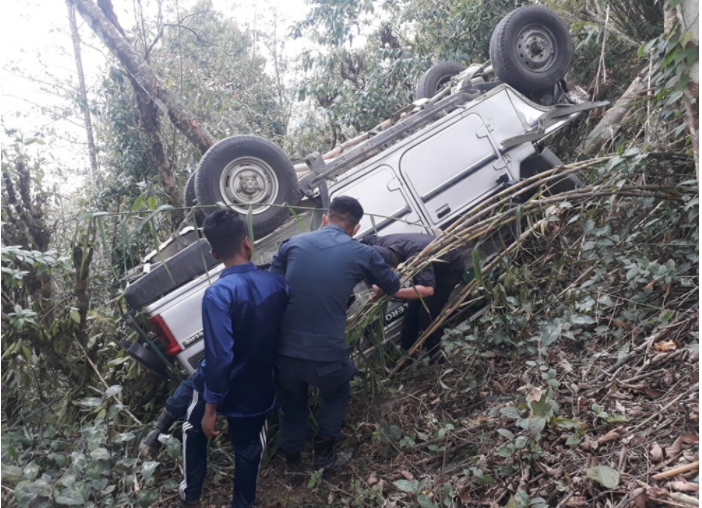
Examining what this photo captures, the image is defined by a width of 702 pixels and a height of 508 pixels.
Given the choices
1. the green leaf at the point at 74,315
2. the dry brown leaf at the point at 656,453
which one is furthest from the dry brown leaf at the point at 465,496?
the green leaf at the point at 74,315

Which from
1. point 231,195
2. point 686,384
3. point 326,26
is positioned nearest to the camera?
point 686,384

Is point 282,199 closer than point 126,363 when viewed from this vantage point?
No

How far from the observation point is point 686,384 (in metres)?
2.48

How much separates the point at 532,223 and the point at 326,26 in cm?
624

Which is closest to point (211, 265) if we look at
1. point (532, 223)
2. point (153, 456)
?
point (153, 456)

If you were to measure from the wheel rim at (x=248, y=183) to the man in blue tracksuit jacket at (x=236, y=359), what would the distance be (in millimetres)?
1209

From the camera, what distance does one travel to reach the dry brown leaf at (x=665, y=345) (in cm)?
274

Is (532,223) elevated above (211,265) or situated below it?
below

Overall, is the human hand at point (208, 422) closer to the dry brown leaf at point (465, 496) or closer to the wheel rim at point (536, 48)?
the dry brown leaf at point (465, 496)

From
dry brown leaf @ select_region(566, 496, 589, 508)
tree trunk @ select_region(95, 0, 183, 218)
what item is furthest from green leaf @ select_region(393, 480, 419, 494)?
tree trunk @ select_region(95, 0, 183, 218)

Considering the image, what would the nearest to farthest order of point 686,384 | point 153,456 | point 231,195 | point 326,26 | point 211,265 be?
point 686,384 → point 153,456 → point 211,265 → point 231,195 → point 326,26

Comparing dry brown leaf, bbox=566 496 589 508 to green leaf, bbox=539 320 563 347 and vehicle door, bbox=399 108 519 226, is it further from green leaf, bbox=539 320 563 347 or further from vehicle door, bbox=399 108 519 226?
vehicle door, bbox=399 108 519 226

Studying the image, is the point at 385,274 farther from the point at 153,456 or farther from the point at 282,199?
the point at 153,456

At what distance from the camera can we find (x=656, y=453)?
2156 millimetres
